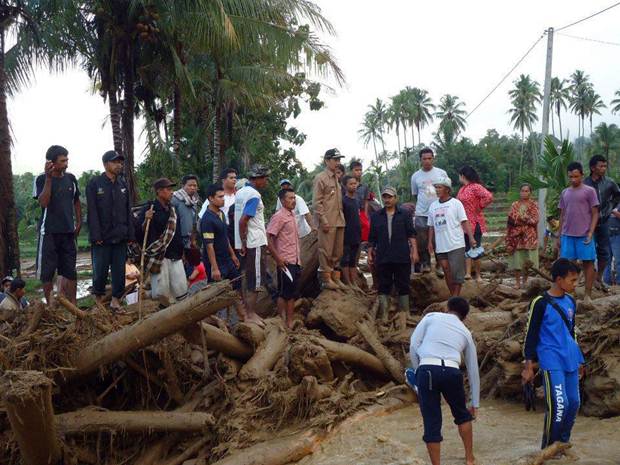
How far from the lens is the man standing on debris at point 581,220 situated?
8656mm

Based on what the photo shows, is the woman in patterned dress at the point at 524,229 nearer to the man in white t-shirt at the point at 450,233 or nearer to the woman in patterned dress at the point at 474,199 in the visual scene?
the woman in patterned dress at the point at 474,199

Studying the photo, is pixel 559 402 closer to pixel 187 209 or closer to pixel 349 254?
pixel 349 254

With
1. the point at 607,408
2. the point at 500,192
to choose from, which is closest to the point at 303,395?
the point at 607,408

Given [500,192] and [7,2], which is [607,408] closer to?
[7,2]

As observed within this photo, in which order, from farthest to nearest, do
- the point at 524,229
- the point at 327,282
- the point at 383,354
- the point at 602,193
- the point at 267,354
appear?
the point at 524,229
the point at 602,193
the point at 327,282
the point at 383,354
the point at 267,354

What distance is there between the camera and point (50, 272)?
752cm

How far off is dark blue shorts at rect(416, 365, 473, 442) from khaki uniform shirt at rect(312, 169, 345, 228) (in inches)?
161

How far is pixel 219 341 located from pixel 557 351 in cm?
350

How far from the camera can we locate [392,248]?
8.58 metres

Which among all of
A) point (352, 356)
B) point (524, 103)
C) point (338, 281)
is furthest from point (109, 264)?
point (524, 103)

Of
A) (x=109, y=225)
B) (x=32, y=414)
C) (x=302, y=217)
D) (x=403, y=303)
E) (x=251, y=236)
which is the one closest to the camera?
(x=32, y=414)

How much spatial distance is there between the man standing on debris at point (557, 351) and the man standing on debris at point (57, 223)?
199 inches

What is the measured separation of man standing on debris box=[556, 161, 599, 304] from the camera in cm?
866

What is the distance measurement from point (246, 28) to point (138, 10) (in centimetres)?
220
